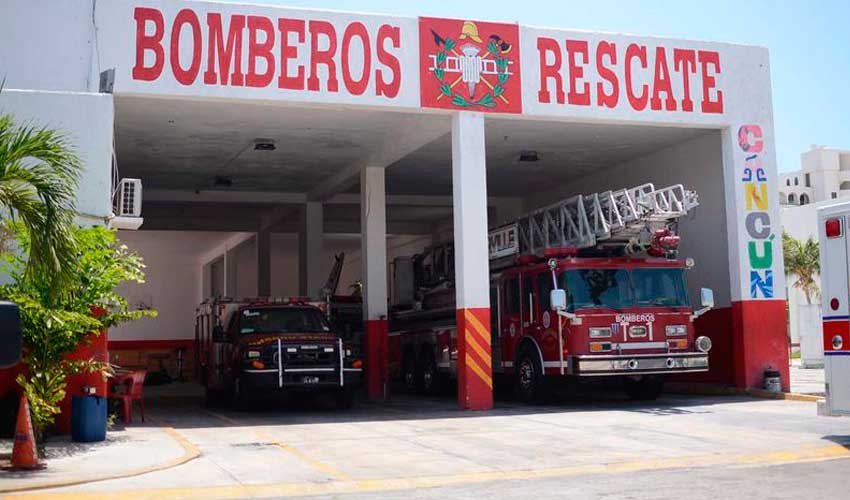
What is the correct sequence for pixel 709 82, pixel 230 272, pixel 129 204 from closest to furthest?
pixel 129 204 < pixel 709 82 < pixel 230 272

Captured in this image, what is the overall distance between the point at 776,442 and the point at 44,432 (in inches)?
352

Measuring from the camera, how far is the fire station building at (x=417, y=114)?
1577 cm

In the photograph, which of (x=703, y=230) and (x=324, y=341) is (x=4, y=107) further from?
(x=703, y=230)

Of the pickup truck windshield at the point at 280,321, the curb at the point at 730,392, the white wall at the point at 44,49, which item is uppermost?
the white wall at the point at 44,49

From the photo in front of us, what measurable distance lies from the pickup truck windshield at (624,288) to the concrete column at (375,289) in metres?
6.40

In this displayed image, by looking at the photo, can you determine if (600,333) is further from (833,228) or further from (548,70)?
(833,228)

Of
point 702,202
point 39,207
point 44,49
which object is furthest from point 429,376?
point 39,207

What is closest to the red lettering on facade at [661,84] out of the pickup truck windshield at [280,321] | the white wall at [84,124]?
the pickup truck windshield at [280,321]

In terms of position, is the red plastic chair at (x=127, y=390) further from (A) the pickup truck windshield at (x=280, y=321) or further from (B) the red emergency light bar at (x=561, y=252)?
(B) the red emergency light bar at (x=561, y=252)

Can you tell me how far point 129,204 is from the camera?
50.9ft

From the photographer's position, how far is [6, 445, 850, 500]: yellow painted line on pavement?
8.86 m

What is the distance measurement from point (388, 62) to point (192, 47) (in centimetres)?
341

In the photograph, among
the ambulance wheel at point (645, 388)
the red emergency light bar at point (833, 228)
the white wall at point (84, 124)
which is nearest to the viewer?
the red emergency light bar at point (833, 228)

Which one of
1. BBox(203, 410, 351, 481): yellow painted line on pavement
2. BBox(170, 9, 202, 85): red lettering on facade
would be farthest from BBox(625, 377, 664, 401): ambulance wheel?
BBox(170, 9, 202, 85): red lettering on facade
